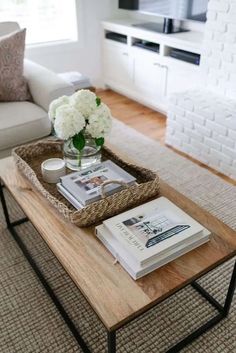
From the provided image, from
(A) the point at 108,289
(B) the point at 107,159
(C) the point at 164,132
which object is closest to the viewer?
(A) the point at 108,289

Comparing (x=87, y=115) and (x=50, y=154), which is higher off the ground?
(x=87, y=115)

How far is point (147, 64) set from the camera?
3.10 meters

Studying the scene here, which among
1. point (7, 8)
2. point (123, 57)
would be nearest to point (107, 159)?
point (123, 57)

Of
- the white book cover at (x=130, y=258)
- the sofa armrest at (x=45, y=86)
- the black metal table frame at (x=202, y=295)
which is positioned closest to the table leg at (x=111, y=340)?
the white book cover at (x=130, y=258)

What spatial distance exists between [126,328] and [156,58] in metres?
2.35

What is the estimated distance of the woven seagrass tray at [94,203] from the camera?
1.17m

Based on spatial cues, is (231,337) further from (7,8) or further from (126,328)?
(7,8)

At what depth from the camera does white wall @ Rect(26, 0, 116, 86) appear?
335 cm

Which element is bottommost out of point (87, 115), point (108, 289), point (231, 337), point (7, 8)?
point (231, 337)

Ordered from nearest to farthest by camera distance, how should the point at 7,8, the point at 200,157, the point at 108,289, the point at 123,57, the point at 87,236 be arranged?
the point at 108,289 → the point at 87,236 → the point at 200,157 → the point at 7,8 → the point at 123,57

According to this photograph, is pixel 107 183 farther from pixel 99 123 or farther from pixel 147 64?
pixel 147 64

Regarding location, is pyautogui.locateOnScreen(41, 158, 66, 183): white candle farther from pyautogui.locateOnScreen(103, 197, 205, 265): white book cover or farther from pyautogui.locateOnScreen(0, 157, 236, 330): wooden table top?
pyautogui.locateOnScreen(103, 197, 205, 265): white book cover

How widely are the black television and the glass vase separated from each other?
5.59 ft

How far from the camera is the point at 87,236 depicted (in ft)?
3.75
